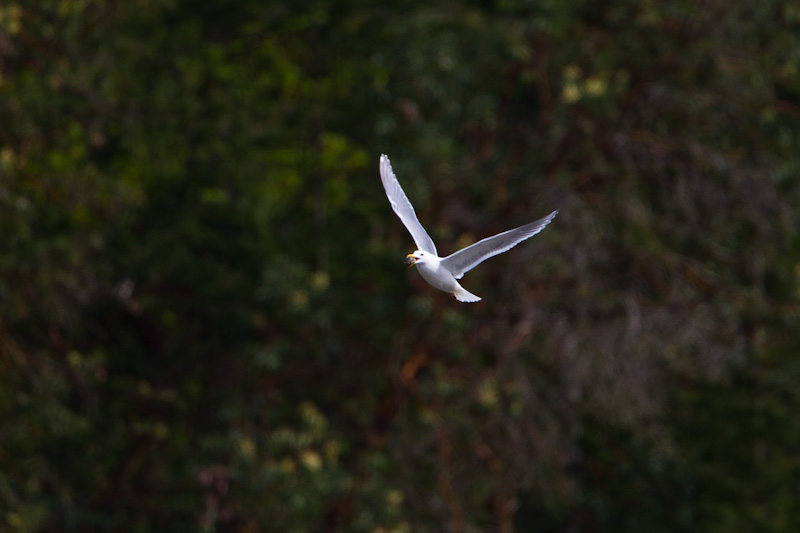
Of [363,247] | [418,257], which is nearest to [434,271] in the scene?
[418,257]

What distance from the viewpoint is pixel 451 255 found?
6.71 metres

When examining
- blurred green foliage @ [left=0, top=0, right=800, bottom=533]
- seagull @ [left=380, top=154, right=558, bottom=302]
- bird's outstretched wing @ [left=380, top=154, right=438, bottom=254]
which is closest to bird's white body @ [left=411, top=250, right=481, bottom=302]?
seagull @ [left=380, top=154, right=558, bottom=302]

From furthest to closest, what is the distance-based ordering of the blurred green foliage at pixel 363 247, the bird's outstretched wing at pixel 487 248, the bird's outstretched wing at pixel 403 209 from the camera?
the blurred green foliage at pixel 363 247 → the bird's outstretched wing at pixel 403 209 → the bird's outstretched wing at pixel 487 248

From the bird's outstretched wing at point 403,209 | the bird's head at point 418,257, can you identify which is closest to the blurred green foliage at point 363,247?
the bird's outstretched wing at point 403,209

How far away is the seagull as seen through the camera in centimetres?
649

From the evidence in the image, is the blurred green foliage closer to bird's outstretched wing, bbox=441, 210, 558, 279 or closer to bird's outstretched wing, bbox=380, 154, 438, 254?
bird's outstretched wing, bbox=380, 154, 438, 254

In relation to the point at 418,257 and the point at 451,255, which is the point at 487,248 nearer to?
the point at 451,255

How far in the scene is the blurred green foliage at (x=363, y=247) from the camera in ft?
43.8

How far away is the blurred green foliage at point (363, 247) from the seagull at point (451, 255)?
19.2ft

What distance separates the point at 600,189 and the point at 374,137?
79.2 inches

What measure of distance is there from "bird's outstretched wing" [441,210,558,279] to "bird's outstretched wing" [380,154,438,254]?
21 cm

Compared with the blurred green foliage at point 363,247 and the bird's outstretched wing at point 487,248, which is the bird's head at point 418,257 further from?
the blurred green foliage at point 363,247

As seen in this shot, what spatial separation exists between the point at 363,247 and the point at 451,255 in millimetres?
7293

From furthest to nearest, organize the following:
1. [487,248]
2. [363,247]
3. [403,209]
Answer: [363,247], [403,209], [487,248]
